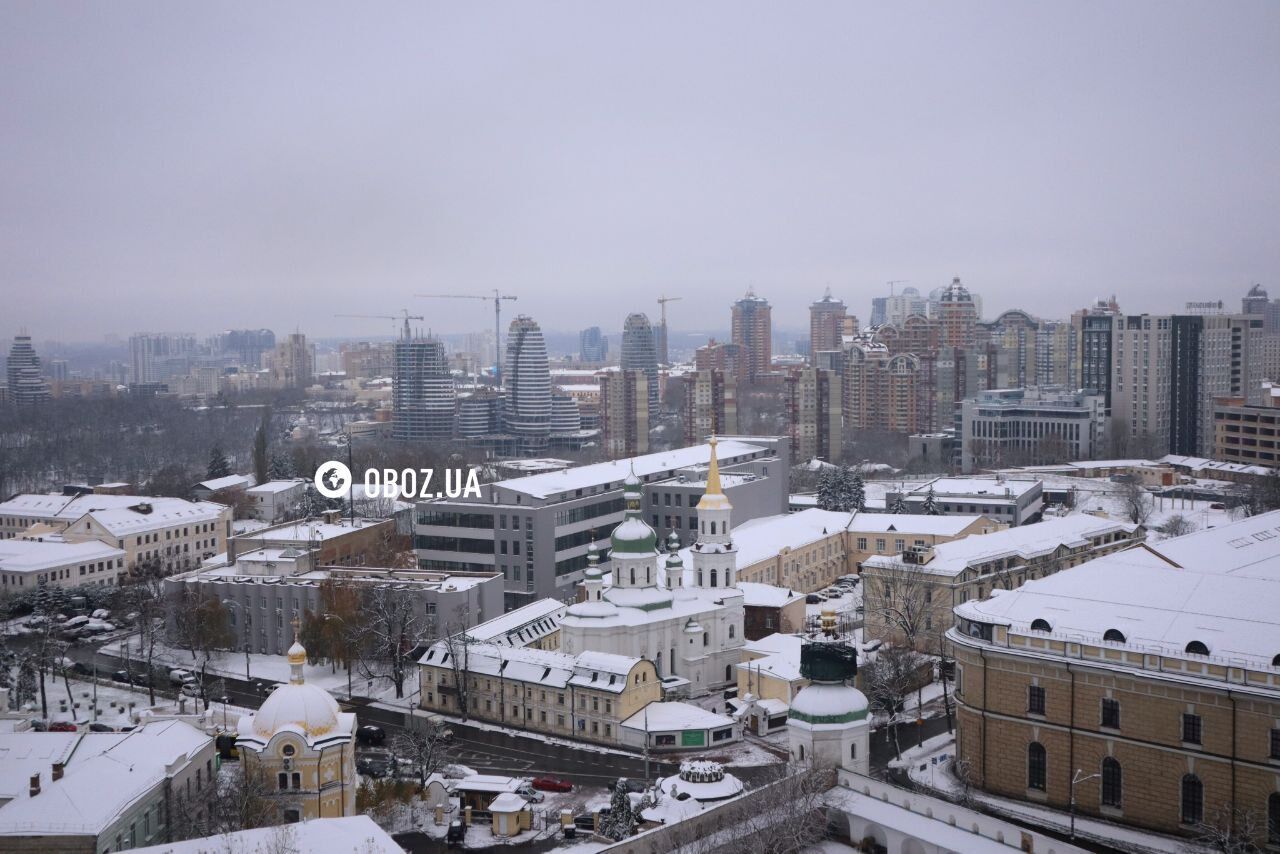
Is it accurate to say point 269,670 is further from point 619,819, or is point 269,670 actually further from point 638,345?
point 638,345

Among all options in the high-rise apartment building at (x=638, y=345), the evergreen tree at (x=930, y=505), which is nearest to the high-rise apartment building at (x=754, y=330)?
the high-rise apartment building at (x=638, y=345)

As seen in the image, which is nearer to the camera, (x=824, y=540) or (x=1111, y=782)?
(x=1111, y=782)

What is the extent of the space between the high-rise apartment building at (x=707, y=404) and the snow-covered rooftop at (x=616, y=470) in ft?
128

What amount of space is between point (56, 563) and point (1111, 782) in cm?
4377

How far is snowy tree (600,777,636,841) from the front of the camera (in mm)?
26656

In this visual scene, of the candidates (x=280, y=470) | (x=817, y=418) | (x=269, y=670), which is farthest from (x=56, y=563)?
(x=817, y=418)

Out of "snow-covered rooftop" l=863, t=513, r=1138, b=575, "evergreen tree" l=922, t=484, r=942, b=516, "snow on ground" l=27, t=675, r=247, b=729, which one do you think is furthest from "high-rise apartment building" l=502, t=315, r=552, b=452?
"snow on ground" l=27, t=675, r=247, b=729

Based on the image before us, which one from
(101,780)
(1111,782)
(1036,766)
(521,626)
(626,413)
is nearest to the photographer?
(101,780)

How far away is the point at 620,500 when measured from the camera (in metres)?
55.1

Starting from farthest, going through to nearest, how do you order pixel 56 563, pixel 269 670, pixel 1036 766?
pixel 56 563 → pixel 269 670 → pixel 1036 766

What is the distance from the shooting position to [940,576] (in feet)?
143

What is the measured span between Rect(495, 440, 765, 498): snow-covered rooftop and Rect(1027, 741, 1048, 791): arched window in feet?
64.9

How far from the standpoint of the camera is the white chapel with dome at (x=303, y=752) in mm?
25922

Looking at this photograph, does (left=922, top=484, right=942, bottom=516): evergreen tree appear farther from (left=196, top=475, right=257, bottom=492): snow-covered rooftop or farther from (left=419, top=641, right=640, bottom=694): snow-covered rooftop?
(left=196, top=475, right=257, bottom=492): snow-covered rooftop
